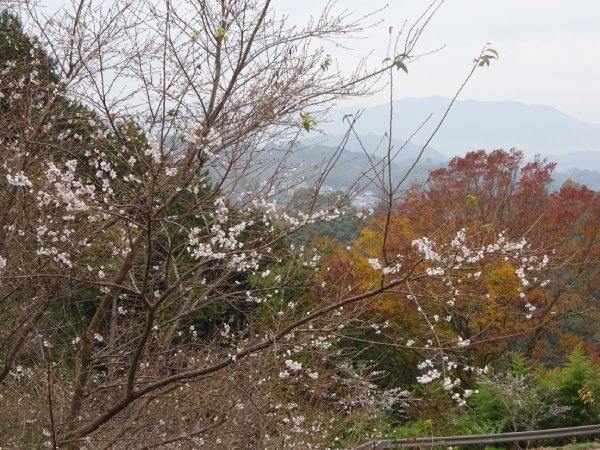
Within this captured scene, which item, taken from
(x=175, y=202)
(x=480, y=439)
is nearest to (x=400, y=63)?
(x=175, y=202)

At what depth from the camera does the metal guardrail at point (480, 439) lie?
727 centimetres

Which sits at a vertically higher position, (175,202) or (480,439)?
(175,202)

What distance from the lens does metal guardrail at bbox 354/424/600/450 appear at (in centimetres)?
727

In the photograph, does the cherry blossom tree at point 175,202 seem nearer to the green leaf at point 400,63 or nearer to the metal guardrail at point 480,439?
the green leaf at point 400,63

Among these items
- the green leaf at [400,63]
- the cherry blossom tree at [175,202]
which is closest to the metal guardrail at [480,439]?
the cherry blossom tree at [175,202]

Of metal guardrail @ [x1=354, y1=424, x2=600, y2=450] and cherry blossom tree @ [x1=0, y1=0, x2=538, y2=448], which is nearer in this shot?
cherry blossom tree @ [x1=0, y1=0, x2=538, y2=448]

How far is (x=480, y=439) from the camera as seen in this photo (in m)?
8.14

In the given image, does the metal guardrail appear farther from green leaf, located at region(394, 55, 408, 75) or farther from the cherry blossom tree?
green leaf, located at region(394, 55, 408, 75)

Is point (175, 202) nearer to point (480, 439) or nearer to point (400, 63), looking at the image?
point (400, 63)

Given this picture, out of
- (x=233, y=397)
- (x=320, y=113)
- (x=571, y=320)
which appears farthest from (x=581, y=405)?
(x=571, y=320)

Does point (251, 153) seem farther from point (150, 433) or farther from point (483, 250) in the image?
point (150, 433)

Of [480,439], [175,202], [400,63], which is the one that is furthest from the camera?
[480,439]

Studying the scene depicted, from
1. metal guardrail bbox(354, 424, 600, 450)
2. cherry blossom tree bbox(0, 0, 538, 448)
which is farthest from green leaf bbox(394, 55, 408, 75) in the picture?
metal guardrail bbox(354, 424, 600, 450)

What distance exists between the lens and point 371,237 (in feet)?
44.2
